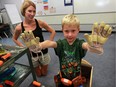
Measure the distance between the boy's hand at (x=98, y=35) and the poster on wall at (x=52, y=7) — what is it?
279cm

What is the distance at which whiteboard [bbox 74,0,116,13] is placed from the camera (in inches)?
121

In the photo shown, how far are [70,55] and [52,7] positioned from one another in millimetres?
2821

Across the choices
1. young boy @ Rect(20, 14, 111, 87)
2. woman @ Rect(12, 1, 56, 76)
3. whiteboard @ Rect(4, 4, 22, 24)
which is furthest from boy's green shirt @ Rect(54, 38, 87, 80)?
whiteboard @ Rect(4, 4, 22, 24)

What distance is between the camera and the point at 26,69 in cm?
123

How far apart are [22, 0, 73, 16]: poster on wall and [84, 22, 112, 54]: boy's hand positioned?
9.16 ft

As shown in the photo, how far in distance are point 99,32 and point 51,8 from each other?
3.05 metres

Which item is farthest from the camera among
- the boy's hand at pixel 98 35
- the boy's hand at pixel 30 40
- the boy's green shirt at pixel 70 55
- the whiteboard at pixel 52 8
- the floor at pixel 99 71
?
the whiteboard at pixel 52 8

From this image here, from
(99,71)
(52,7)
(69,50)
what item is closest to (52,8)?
(52,7)

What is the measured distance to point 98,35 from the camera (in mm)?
800

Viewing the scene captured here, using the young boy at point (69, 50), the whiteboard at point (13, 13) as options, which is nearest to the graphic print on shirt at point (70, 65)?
the young boy at point (69, 50)

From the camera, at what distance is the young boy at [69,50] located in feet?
3.21

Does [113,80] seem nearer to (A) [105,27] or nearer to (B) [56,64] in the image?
(B) [56,64]

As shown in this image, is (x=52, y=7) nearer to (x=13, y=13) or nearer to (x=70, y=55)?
(x=13, y=13)

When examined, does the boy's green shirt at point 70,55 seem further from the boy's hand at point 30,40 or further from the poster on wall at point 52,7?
the poster on wall at point 52,7
